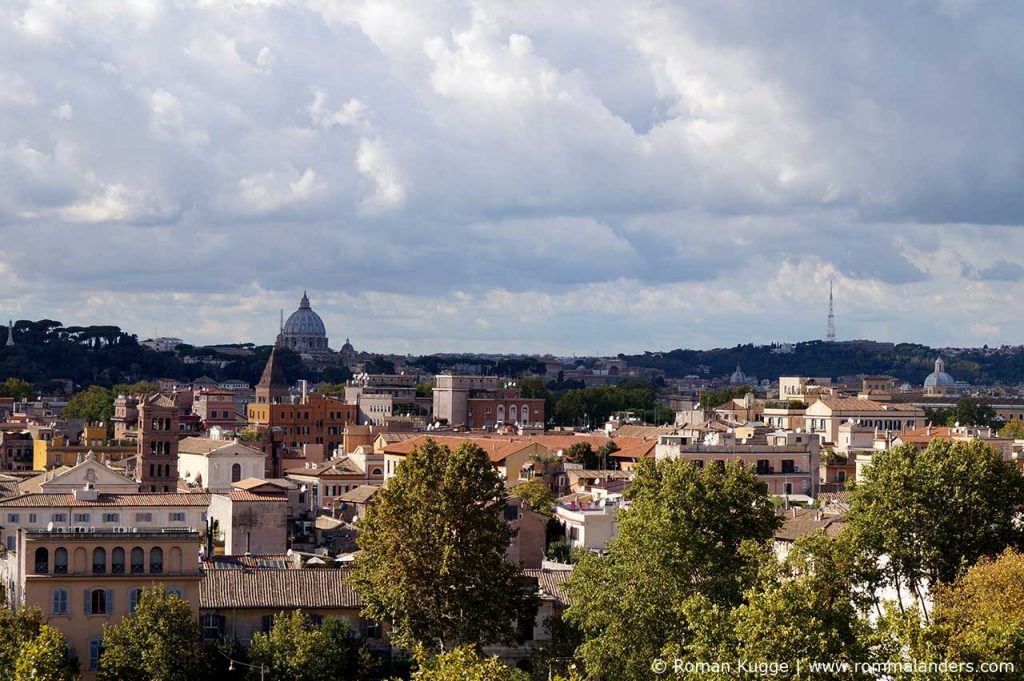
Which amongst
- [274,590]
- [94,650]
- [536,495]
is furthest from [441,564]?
[536,495]

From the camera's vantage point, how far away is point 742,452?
244 feet

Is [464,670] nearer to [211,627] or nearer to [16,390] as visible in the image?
[211,627]

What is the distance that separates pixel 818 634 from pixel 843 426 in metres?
67.0

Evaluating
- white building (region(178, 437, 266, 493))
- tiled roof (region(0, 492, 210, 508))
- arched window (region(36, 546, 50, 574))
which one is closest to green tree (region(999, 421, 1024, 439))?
white building (region(178, 437, 266, 493))

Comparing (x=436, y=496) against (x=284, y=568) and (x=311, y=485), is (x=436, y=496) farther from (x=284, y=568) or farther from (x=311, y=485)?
(x=311, y=485)

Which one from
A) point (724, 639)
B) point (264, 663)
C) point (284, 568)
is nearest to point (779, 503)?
point (284, 568)

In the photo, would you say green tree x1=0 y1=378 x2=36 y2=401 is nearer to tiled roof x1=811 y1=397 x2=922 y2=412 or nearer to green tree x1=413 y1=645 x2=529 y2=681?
tiled roof x1=811 y1=397 x2=922 y2=412

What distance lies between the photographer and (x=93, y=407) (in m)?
144

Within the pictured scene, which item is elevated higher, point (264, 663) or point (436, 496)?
point (436, 496)

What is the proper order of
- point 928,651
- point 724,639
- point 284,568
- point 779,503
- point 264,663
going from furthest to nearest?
point 779,503, point 284,568, point 264,663, point 724,639, point 928,651

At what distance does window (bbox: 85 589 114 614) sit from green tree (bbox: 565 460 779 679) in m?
10.3

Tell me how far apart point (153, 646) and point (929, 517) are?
55.1 ft

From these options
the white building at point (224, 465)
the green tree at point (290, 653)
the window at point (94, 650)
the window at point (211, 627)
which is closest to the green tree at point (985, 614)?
the green tree at point (290, 653)

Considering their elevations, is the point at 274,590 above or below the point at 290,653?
above
